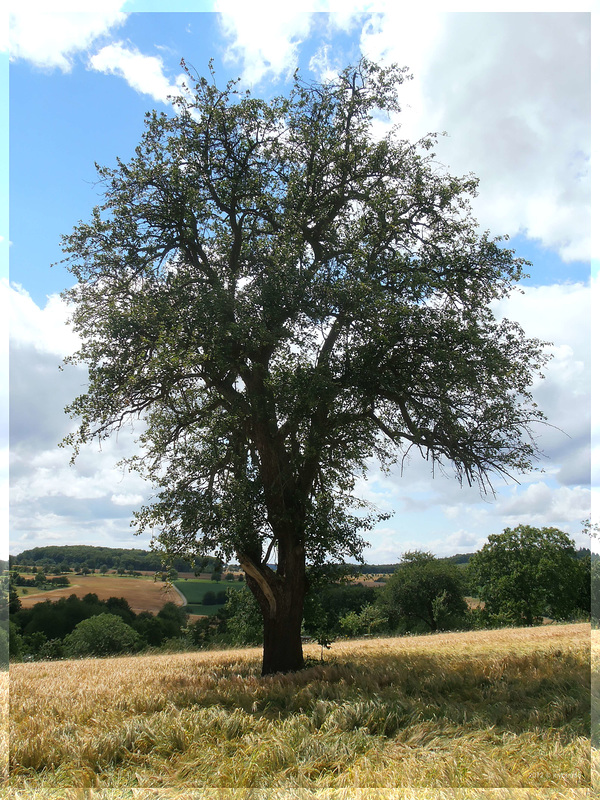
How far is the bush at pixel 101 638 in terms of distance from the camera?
46219 mm

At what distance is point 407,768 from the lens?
569 centimetres

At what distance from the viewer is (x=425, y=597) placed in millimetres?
72875

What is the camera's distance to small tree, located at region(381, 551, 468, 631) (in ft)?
235

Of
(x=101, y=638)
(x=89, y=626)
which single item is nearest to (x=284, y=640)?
(x=101, y=638)

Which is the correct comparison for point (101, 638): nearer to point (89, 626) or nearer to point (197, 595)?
point (89, 626)

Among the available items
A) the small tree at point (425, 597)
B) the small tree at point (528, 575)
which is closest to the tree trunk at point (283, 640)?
the small tree at point (528, 575)

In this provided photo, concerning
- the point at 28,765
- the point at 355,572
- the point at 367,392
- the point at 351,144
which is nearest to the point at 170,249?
the point at 351,144

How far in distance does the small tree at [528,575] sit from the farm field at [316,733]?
5806 cm

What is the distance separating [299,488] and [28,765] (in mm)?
8760

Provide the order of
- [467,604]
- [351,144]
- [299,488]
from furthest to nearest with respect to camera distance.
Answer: [467,604] → [351,144] → [299,488]

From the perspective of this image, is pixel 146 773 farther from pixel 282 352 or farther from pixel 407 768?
pixel 282 352

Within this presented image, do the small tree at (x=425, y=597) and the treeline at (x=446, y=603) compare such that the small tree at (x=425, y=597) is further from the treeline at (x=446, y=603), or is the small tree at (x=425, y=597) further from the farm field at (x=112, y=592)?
the farm field at (x=112, y=592)

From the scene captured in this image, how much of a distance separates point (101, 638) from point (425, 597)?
43867 millimetres

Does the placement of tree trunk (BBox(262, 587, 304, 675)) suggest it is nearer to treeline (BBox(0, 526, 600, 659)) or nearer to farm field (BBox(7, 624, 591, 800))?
farm field (BBox(7, 624, 591, 800))
